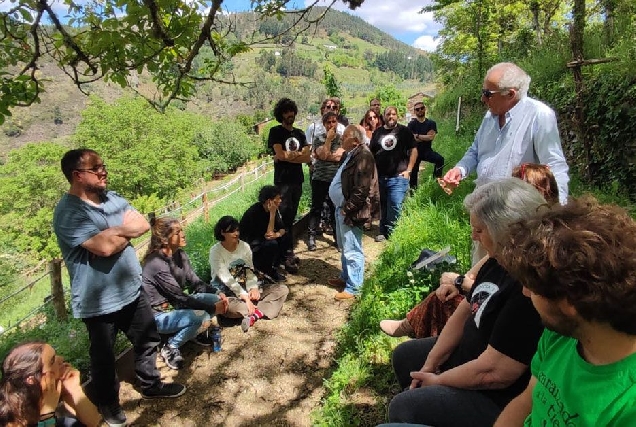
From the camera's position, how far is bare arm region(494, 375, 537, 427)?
1326 millimetres

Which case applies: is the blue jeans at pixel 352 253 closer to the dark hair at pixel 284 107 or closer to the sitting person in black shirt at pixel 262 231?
the sitting person in black shirt at pixel 262 231

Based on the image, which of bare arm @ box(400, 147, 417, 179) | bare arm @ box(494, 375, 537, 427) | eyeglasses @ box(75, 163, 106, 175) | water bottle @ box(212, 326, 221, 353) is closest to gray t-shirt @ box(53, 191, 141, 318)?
eyeglasses @ box(75, 163, 106, 175)

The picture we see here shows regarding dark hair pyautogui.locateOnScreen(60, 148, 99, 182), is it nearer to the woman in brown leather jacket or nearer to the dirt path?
the dirt path

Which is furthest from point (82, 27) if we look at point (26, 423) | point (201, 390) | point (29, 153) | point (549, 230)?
point (29, 153)

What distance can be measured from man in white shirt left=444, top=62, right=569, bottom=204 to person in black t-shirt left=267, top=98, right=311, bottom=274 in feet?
7.87

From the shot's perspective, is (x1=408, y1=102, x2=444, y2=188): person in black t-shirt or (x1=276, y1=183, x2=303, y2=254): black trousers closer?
(x1=276, y1=183, x2=303, y2=254): black trousers

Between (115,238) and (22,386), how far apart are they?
88 centimetres

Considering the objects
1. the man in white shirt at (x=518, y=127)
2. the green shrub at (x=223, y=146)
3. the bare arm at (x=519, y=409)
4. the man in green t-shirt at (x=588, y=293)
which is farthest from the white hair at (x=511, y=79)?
the green shrub at (x=223, y=146)

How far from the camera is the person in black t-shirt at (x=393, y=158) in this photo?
15.8ft

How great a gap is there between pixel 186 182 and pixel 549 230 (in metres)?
42.7

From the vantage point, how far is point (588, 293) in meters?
0.89

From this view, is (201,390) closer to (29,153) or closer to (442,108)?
(442,108)

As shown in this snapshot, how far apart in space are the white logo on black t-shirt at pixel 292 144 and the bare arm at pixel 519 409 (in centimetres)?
367

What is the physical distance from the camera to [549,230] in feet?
3.14
